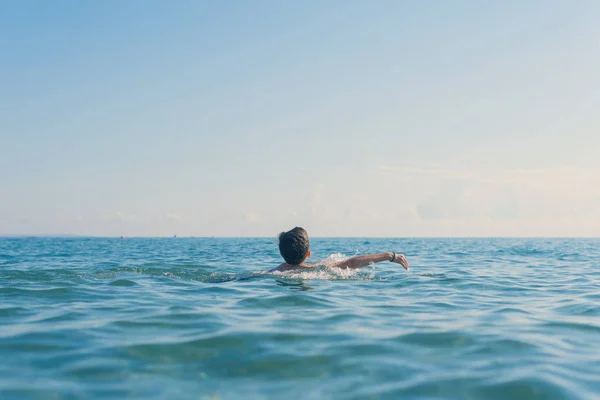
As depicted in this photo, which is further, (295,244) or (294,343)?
(295,244)

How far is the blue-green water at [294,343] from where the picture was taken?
4457 mm

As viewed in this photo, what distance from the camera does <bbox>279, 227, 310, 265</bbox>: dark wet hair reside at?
1094 centimetres

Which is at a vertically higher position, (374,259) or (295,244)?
(295,244)

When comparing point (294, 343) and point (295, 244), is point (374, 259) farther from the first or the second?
point (294, 343)

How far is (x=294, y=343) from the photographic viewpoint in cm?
570

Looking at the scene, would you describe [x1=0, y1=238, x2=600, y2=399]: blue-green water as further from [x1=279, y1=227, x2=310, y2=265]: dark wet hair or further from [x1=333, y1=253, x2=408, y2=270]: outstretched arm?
[x1=279, y1=227, x2=310, y2=265]: dark wet hair

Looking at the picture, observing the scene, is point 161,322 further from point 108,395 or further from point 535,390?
point 535,390

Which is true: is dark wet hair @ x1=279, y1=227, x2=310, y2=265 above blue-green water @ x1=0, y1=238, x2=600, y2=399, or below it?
above

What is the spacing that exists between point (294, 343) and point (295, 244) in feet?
17.3

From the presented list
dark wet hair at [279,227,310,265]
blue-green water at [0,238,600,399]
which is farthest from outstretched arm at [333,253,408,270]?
dark wet hair at [279,227,310,265]

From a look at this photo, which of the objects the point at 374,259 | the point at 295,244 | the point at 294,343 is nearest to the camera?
the point at 294,343

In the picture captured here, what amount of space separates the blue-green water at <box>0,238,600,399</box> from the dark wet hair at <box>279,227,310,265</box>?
96cm

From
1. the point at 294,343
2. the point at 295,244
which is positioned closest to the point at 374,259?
the point at 295,244

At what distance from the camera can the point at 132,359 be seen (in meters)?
5.15
